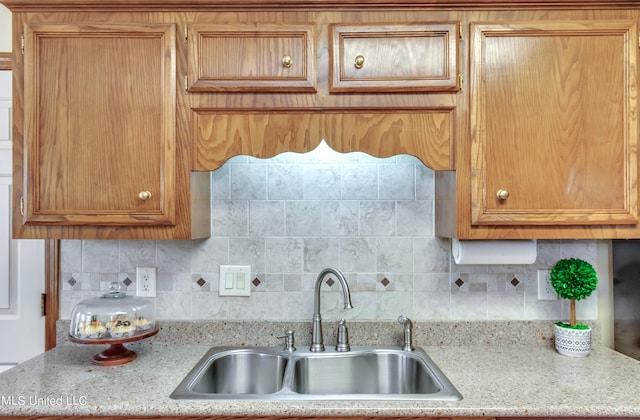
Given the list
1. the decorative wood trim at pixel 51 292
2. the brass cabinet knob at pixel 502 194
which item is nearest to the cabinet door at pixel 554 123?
the brass cabinet knob at pixel 502 194

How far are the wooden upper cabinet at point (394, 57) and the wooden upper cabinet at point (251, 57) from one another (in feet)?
0.33

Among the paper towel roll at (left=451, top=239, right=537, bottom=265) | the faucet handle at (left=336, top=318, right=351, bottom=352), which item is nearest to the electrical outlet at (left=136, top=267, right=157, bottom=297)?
the faucet handle at (left=336, top=318, right=351, bottom=352)

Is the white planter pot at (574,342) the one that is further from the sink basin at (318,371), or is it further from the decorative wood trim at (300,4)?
the decorative wood trim at (300,4)

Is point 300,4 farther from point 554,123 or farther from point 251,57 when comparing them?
point 554,123

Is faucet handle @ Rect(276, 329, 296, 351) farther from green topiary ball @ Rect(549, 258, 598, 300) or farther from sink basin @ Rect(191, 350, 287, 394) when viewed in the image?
green topiary ball @ Rect(549, 258, 598, 300)

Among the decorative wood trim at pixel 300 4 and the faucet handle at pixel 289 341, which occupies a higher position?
the decorative wood trim at pixel 300 4

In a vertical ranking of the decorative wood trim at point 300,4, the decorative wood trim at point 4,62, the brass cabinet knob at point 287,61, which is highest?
the decorative wood trim at point 300,4

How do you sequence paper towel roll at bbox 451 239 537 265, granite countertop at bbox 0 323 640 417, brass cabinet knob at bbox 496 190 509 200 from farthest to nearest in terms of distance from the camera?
paper towel roll at bbox 451 239 537 265, brass cabinet knob at bbox 496 190 509 200, granite countertop at bbox 0 323 640 417

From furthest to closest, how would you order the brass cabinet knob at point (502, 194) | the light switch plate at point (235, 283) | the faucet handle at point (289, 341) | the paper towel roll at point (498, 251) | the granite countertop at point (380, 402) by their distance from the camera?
the light switch plate at point (235, 283)
the faucet handle at point (289, 341)
the paper towel roll at point (498, 251)
the brass cabinet knob at point (502, 194)
the granite countertop at point (380, 402)

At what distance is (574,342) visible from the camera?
5.31ft

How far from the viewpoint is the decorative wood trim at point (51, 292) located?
1.82 metres

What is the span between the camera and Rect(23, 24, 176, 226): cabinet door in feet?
4.90

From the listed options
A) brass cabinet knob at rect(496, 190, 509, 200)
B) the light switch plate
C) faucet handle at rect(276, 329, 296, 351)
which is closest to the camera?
brass cabinet knob at rect(496, 190, 509, 200)

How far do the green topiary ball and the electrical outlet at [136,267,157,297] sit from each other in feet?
5.00
